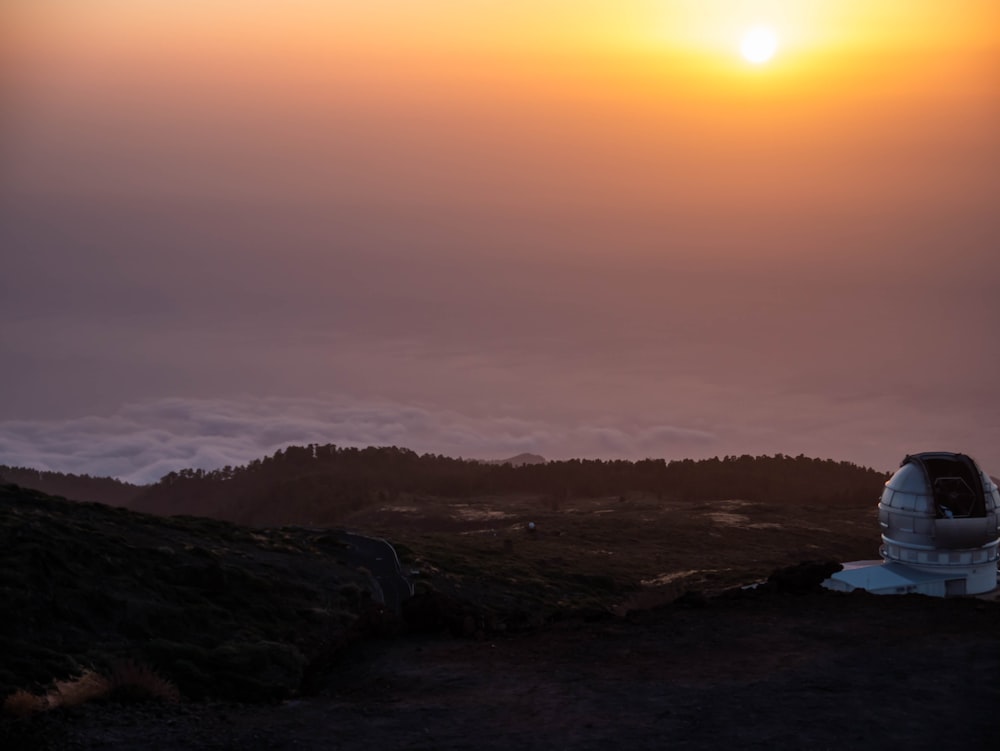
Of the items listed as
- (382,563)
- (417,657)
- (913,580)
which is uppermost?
(913,580)

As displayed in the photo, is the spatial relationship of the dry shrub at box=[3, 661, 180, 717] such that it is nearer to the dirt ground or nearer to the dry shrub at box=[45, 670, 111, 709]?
the dry shrub at box=[45, 670, 111, 709]

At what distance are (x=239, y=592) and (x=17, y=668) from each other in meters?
8.64

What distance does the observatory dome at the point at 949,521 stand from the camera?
31.2 meters

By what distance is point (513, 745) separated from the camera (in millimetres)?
16641

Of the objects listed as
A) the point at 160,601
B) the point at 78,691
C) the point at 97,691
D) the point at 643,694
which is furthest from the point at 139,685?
the point at 643,694

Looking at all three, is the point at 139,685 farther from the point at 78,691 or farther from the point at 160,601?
the point at 160,601

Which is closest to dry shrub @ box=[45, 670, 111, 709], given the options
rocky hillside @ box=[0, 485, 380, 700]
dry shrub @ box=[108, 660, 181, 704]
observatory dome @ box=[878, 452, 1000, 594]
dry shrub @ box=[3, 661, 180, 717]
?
dry shrub @ box=[3, 661, 180, 717]

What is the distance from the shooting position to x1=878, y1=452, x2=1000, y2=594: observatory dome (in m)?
31.2

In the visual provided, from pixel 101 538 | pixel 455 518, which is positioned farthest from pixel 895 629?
pixel 455 518

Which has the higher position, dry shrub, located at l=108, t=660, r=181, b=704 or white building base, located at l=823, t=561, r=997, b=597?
white building base, located at l=823, t=561, r=997, b=597

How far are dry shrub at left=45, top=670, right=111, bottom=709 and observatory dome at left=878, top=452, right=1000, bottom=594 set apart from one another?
76.9 feet

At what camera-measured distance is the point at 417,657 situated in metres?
23.5

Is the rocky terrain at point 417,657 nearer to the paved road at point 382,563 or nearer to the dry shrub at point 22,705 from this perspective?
the dry shrub at point 22,705

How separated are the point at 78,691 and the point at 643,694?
10.0 metres
